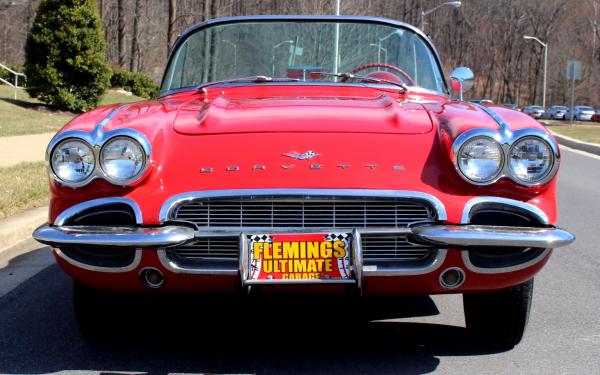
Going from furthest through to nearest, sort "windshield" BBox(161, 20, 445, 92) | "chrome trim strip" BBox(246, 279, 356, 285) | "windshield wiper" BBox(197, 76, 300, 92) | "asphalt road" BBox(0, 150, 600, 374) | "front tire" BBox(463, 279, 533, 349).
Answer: "windshield" BBox(161, 20, 445, 92)
"windshield wiper" BBox(197, 76, 300, 92)
"front tire" BBox(463, 279, 533, 349)
"asphalt road" BBox(0, 150, 600, 374)
"chrome trim strip" BBox(246, 279, 356, 285)

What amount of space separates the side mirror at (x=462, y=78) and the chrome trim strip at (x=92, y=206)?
2.89 metres

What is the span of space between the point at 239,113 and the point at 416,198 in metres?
1.01

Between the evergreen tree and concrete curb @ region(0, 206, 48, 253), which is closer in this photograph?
concrete curb @ region(0, 206, 48, 253)

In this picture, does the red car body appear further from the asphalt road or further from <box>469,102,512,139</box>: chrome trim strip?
the asphalt road

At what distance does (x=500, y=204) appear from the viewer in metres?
3.32

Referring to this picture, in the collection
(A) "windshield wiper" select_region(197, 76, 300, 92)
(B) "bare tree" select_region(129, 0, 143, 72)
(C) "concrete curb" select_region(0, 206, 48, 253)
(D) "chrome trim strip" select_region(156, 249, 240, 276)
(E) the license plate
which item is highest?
(B) "bare tree" select_region(129, 0, 143, 72)

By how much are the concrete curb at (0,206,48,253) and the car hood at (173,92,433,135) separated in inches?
112

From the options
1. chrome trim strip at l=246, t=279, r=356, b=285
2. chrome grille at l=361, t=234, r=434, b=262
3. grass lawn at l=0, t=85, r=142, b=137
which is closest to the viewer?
chrome trim strip at l=246, t=279, r=356, b=285

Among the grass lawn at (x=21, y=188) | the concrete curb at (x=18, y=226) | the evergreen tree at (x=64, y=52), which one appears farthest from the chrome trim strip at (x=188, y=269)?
the evergreen tree at (x=64, y=52)

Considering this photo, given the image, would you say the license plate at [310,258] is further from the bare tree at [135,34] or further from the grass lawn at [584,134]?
the bare tree at [135,34]

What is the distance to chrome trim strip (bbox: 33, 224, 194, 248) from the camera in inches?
125

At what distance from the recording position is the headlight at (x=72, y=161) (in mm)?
3412

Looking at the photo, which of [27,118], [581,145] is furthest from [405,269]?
[581,145]

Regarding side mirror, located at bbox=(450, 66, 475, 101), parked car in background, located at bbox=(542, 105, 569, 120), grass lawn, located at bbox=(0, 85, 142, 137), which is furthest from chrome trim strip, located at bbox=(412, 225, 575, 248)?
parked car in background, located at bbox=(542, 105, 569, 120)
